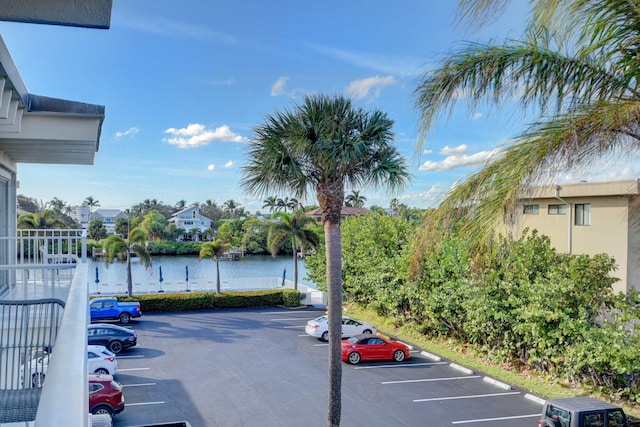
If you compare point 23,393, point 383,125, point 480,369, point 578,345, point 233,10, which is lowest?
point 480,369

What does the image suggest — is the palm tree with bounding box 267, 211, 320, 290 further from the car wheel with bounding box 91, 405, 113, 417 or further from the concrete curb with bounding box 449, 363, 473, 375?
the car wheel with bounding box 91, 405, 113, 417

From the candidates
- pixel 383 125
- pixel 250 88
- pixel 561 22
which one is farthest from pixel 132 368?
pixel 250 88

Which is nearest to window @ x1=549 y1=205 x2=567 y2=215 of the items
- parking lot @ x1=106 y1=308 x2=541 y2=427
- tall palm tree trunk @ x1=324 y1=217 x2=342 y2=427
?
parking lot @ x1=106 y1=308 x2=541 y2=427

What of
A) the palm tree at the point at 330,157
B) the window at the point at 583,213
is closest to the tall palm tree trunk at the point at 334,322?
the palm tree at the point at 330,157

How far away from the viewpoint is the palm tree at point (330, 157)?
11.0 metres

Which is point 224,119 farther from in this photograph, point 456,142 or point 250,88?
point 456,142

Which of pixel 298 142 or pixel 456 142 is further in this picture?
pixel 298 142

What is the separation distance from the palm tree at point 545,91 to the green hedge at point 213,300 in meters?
23.4

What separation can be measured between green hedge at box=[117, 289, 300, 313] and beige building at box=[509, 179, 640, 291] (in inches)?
564

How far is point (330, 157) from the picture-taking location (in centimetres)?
1105

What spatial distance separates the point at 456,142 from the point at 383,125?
10.7ft

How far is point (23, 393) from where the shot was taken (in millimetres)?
3402

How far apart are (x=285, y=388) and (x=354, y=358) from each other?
3543mm

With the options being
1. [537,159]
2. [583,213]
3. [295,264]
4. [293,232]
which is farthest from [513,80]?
[295,264]
